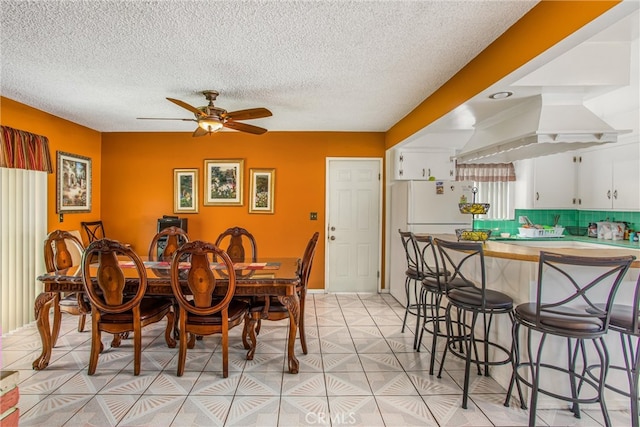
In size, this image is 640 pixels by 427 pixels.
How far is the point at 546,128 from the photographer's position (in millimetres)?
2461

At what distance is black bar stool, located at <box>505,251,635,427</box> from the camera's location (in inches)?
66.9

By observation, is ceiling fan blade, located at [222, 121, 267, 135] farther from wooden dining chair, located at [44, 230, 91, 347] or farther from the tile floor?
the tile floor

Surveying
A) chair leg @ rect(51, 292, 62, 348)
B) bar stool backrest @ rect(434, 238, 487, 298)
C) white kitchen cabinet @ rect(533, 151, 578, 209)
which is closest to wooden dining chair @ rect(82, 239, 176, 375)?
chair leg @ rect(51, 292, 62, 348)

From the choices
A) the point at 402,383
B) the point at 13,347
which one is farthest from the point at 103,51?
the point at 402,383

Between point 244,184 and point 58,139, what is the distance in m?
2.33

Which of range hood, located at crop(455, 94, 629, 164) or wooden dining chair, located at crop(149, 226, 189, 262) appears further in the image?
wooden dining chair, located at crop(149, 226, 189, 262)

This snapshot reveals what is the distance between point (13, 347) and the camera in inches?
119

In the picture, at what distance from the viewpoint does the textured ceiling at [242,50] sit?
1.87 meters

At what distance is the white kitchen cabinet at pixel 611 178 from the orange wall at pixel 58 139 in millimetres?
6910

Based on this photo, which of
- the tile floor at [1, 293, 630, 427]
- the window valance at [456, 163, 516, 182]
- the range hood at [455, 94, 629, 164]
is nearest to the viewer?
the tile floor at [1, 293, 630, 427]

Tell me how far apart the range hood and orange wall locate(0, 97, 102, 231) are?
4.80m

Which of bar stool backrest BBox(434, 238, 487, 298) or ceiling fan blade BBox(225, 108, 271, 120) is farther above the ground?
ceiling fan blade BBox(225, 108, 271, 120)

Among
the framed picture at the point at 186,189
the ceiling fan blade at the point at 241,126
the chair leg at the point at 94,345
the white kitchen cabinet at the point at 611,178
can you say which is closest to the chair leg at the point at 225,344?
the chair leg at the point at 94,345

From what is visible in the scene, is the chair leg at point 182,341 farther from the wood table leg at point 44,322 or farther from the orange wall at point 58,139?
the orange wall at point 58,139
